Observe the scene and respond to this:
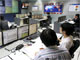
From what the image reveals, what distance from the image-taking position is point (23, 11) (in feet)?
29.2

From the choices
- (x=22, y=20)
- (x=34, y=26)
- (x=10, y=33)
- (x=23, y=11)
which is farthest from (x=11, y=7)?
(x=10, y=33)

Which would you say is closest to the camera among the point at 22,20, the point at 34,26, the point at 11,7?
the point at 34,26

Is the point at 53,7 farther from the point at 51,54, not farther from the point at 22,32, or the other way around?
the point at 51,54

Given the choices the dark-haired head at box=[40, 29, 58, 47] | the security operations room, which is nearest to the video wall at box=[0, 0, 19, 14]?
the security operations room

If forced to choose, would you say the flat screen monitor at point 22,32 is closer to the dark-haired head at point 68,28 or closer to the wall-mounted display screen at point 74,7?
the dark-haired head at point 68,28

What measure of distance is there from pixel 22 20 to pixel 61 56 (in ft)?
17.9

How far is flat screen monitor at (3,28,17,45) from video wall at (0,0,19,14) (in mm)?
6035

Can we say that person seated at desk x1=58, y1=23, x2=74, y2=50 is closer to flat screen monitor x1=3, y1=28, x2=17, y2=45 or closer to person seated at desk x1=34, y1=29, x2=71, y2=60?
person seated at desk x1=34, y1=29, x2=71, y2=60

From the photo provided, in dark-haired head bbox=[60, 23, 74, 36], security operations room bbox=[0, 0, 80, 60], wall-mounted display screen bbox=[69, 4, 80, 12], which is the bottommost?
security operations room bbox=[0, 0, 80, 60]

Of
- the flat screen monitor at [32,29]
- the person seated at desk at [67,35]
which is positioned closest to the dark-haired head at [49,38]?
the person seated at desk at [67,35]

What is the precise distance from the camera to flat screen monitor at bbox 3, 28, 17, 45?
1.63 meters

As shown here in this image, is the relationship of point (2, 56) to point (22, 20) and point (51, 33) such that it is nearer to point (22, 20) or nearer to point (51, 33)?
point (51, 33)

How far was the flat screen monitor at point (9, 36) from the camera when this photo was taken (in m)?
1.63

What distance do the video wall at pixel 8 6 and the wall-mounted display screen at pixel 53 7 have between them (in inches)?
103
